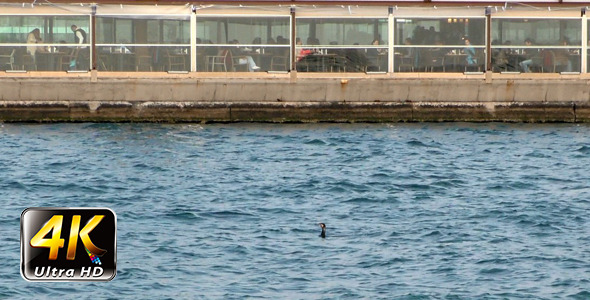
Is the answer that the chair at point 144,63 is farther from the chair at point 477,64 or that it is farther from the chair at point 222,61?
the chair at point 477,64

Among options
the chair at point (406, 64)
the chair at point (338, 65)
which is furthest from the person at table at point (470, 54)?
the chair at point (338, 65)

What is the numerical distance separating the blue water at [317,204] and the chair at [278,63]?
243 cm

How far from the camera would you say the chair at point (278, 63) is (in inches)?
1519

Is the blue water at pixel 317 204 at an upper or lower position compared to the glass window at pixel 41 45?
lower

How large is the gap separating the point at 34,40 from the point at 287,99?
7861 millimetres

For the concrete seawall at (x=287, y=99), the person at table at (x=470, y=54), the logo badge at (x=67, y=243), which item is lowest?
the logo badge at (x=67, y=243)

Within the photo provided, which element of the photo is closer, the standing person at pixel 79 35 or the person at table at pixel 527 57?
Result: the standing person at pixel 79 35

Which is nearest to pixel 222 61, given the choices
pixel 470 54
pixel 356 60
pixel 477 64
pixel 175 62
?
pixel 175 62

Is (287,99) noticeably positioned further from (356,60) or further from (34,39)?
(34,39)

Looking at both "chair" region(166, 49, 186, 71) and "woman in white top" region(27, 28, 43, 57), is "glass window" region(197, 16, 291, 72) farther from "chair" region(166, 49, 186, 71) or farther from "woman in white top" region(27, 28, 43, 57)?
"woman in white top" region(27, 28, 43, 57)

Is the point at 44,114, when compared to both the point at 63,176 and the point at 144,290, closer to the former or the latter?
the point at 63,176

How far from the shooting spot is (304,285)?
59.9ft

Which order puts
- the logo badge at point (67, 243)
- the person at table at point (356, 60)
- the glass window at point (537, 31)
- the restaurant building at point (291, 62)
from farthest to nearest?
the glass window at point (537, 31)
the person at table at point (356, 60)
the restaurant building at point (291, 62)
the logo badge at point (67, 243)

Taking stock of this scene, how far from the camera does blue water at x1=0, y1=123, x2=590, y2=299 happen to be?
730 inches
